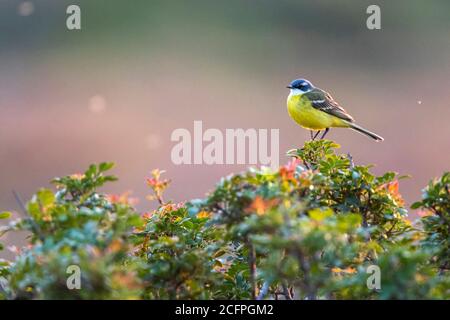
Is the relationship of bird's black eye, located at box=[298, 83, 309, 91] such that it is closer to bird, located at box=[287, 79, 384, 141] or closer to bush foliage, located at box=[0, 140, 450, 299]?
bird, located at box=[287, 79, 384, 141]

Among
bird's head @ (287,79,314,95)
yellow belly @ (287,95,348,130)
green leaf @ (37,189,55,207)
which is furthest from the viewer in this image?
bird's head @ (287,79,314,95)

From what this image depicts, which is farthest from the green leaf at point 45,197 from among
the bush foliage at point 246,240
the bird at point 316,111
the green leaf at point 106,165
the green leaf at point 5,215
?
the bird at point 316,111

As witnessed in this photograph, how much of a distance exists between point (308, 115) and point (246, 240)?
14.6ft

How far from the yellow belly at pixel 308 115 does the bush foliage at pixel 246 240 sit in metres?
3.70

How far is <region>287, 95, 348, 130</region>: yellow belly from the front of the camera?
698 centimetres

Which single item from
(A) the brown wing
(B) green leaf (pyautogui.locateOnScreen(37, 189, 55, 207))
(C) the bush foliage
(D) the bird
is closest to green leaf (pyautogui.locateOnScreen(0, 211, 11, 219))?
(C) the bush foliage

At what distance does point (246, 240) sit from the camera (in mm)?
2639

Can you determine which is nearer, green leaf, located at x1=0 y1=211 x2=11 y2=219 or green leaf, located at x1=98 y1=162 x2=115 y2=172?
green leaf, located at x1=98 y1=162 x2=115 y2=172

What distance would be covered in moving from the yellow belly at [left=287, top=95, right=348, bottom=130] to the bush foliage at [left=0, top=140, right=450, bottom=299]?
3698mm

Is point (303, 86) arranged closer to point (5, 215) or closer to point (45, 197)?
point (5, 215)

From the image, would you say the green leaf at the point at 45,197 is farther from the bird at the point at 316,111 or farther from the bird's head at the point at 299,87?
the bird's head at the point at 299,87

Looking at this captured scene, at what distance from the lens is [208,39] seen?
20.6 m
